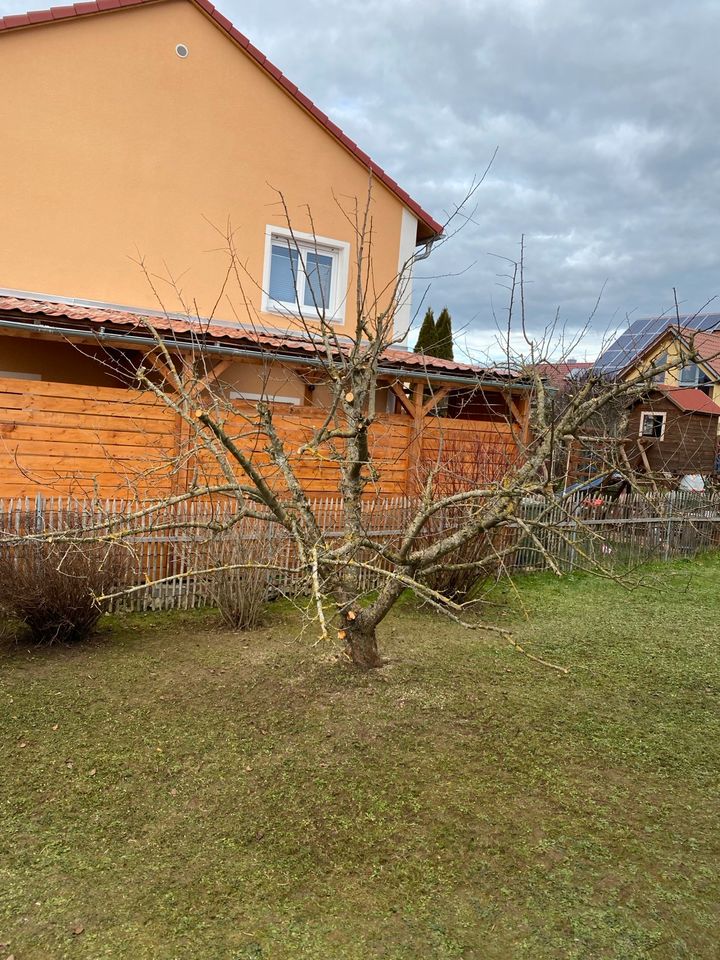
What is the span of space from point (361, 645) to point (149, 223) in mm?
7997

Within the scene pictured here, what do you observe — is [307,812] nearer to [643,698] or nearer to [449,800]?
[449,800]

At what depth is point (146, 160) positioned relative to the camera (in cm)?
1048

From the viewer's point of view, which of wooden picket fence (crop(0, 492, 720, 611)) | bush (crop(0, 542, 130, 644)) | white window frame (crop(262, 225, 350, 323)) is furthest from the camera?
white window frame (crop(262, 225, 350, 323))

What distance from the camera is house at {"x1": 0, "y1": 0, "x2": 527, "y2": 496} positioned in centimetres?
819

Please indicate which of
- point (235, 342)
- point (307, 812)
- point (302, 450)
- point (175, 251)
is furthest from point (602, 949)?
point (175, 251)

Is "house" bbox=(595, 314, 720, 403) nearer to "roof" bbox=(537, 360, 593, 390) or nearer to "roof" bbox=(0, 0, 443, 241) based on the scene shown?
"roof" bbox=(537, 360, 593, 390)

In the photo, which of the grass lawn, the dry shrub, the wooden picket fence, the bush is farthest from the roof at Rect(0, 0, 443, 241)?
the grass lawn

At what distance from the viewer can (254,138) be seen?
1136 cm

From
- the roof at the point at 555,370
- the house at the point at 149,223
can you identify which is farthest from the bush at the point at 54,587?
the roof at the point at 555,370

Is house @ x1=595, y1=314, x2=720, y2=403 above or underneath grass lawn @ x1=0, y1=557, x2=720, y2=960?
above

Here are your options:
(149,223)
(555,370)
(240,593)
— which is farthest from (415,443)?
(149,223)

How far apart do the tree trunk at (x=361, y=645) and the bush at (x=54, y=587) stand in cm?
214

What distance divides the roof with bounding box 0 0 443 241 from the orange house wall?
5.3 inches

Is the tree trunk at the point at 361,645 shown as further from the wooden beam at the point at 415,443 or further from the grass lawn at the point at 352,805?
the wooden beam at the point at 415,443
